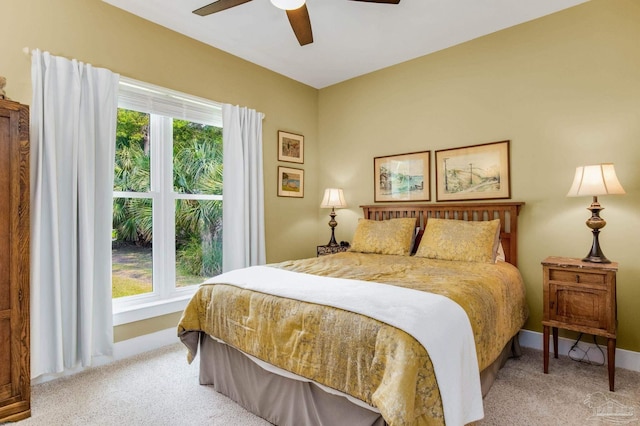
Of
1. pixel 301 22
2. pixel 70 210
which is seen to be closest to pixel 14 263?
pixel 70 210

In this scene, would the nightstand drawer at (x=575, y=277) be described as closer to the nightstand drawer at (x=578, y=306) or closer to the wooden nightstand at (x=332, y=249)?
the nightstand drawer at (x=578, y=306)

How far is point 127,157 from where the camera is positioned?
10.0 feet

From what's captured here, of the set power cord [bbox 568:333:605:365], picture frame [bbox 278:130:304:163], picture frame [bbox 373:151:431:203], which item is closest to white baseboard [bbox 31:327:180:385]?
picture frame [bbox 278:130:304:163]

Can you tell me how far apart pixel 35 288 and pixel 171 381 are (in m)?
1.11

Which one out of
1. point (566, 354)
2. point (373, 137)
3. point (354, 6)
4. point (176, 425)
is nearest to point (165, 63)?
point (354, 6)

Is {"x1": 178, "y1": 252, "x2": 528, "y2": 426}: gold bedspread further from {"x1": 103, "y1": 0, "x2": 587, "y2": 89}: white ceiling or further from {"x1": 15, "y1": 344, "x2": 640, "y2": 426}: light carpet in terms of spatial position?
{"x1": 103, "y1": 0, "x2": 587, "y2": 89}: white ceiling

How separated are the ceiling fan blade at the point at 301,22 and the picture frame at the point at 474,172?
185 centimetres

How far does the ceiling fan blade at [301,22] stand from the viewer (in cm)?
240

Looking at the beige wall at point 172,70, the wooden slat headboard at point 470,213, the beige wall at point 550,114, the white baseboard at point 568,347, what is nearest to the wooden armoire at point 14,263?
the beige wall at point 172,70

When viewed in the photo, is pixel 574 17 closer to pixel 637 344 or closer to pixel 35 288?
pixel 637 344

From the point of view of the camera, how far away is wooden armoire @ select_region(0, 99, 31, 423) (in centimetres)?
198

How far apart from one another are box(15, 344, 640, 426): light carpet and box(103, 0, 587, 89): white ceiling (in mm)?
2952

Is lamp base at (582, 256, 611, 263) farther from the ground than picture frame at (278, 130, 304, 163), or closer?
closer

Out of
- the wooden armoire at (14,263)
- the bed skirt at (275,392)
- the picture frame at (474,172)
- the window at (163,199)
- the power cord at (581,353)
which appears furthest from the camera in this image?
the picture frame at (474,172)
